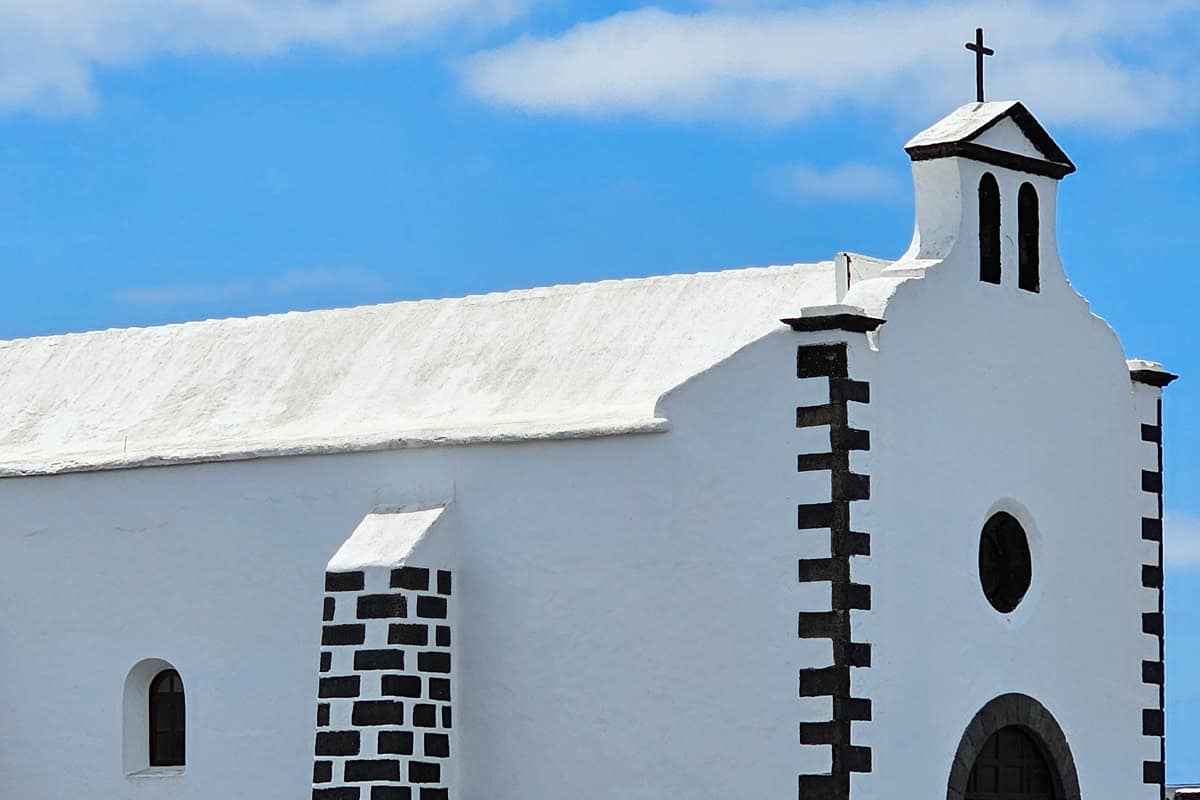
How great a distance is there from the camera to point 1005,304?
2331 cm

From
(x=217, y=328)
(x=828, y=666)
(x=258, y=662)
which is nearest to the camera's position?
(x=828, y=666)

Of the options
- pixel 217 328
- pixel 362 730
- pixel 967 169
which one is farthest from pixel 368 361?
pixel 967 169

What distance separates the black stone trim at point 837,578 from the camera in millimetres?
20969

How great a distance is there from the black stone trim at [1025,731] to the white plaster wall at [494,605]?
179cm

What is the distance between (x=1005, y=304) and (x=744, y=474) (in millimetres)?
3204

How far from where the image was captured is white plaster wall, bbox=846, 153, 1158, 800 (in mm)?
21609

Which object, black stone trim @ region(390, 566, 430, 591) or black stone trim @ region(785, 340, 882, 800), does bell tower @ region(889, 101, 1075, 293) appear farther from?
black stone trim @ region(390, 566, 430, 591)

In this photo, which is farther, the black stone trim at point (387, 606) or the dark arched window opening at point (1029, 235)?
the dark arched window opening at point (1029, 235)

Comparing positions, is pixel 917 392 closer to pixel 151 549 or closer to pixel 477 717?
pixel 477 717

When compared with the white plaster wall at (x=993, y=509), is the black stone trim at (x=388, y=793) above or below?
below

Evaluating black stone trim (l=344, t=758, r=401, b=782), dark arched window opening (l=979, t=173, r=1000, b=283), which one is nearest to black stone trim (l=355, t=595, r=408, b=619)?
black stone trim (l=344, t=758, r=401, b=782)

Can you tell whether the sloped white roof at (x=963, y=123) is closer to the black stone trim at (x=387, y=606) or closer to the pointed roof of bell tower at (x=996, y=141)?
the pointed roof of bell tower at (x=996, y=141)

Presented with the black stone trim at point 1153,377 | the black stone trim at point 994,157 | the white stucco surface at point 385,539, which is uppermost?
the black stone trim at point 994,157

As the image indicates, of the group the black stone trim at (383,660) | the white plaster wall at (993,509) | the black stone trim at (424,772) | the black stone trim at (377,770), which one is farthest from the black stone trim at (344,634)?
the white plaster wall at (993,509)
